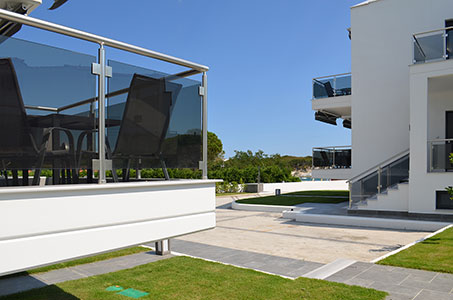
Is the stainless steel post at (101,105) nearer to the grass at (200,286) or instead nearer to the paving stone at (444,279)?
the grass at (200,286)

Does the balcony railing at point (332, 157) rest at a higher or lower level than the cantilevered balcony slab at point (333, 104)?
lower

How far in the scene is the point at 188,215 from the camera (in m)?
3.73

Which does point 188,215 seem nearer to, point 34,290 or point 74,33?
point 74,33

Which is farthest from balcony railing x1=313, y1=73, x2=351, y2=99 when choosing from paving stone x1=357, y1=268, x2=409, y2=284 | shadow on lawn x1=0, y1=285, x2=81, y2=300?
shadow on lawn x1=0, y1=285, x2=81, y2=300

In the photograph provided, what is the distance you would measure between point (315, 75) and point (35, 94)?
15703 millimetres

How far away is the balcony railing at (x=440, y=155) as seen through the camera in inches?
464

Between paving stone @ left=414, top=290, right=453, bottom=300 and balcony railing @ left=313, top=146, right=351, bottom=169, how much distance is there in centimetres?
1226

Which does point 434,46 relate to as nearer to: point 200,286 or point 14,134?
point 200,286

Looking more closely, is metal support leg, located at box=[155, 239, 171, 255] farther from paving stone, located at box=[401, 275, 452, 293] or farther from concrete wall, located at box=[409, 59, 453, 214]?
concrete wall, located at box=[409, 59, 453, 214]

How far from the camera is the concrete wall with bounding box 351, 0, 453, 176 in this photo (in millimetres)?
15016

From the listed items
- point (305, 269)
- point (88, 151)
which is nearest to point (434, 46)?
point (305, 269)

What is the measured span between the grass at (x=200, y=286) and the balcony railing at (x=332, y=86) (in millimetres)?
12493

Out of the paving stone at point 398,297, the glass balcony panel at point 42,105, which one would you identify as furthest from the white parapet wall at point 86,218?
the paving stone at point 398,297

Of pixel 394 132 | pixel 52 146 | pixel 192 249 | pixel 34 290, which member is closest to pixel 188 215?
pixel 52 146
